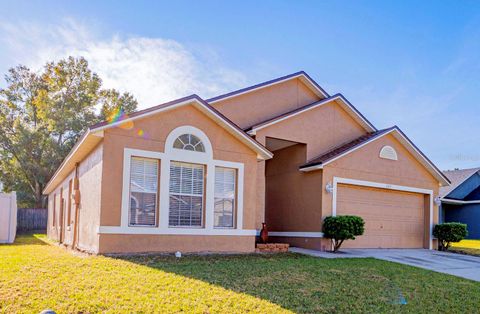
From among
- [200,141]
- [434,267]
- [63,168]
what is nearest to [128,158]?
[200,141]

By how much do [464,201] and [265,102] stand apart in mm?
19101

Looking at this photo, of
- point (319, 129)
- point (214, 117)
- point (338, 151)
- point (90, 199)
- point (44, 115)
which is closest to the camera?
point (90, 199)

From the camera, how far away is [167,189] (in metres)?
11.6

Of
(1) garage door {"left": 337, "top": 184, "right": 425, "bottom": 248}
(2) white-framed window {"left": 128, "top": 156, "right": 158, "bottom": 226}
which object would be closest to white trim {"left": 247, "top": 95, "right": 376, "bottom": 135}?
(1) garage door {"left": 337, "top": 184, "right": 425, "bottom": 248}

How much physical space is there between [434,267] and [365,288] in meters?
4.96

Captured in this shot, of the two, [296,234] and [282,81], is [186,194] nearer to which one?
[296,234]

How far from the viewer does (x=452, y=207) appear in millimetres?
30016

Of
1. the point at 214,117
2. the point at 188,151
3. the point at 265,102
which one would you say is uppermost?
the point at 265,102

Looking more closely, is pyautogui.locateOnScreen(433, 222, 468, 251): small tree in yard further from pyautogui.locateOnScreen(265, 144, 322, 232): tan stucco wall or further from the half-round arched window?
the half-round arched window

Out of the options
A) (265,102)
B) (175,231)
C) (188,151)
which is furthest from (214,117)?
(265,102)

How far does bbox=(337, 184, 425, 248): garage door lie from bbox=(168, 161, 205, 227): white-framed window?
18.8ft

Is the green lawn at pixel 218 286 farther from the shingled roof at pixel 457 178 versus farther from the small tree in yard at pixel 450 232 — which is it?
the shingled roof at pixel 457 178

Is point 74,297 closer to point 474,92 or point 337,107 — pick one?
point 337,107

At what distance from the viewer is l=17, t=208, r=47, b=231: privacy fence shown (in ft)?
92.9
